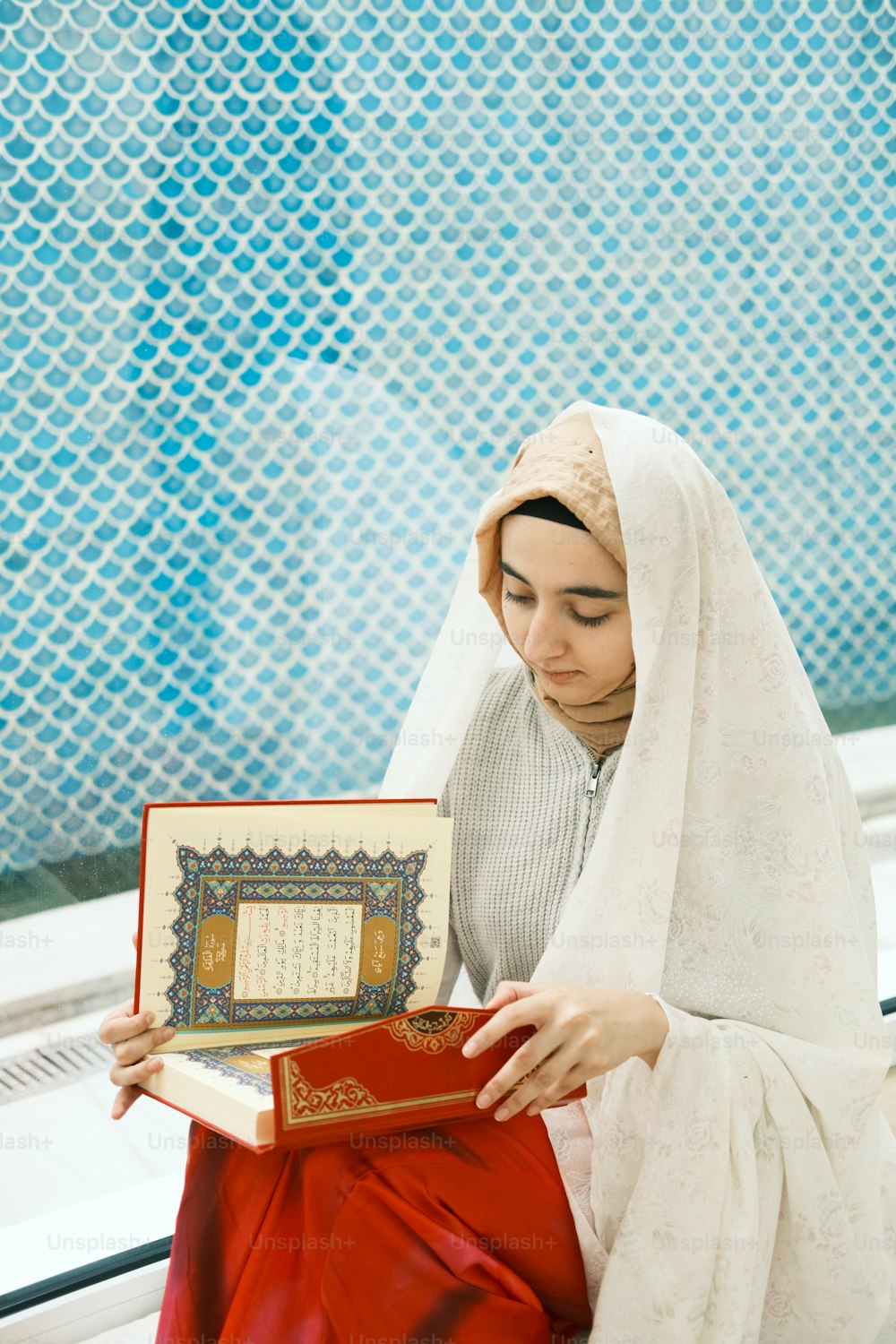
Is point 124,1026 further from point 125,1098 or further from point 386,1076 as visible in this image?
point 386,1076

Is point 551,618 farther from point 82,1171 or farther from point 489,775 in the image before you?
point 82,1171

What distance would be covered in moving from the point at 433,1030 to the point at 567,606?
0.37 metres

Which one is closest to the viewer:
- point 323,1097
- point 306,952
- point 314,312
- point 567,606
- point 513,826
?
point 323,1097

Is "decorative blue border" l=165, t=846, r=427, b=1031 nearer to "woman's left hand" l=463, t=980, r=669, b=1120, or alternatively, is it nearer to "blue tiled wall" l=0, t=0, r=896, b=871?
"woman's left hand" l=463, t=980, r=669, b=1120

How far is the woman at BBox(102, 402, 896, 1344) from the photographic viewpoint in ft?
3.09

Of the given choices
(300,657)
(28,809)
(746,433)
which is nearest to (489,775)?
(300,657)

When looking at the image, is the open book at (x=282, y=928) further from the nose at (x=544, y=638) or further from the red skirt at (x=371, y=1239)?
the nose at (x=544, y=638)

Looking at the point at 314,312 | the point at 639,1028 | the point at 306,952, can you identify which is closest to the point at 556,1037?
the point at 639,1028

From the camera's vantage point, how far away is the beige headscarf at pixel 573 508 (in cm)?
102

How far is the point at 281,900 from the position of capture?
3.14ft

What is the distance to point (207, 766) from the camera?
5.08ft

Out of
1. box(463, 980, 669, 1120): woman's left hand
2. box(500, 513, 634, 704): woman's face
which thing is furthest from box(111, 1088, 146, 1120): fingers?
box(500, 513, 634, 704): woman's face

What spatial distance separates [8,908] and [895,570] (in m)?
1.70

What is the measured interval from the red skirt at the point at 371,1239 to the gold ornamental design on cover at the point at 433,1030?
9 cm
